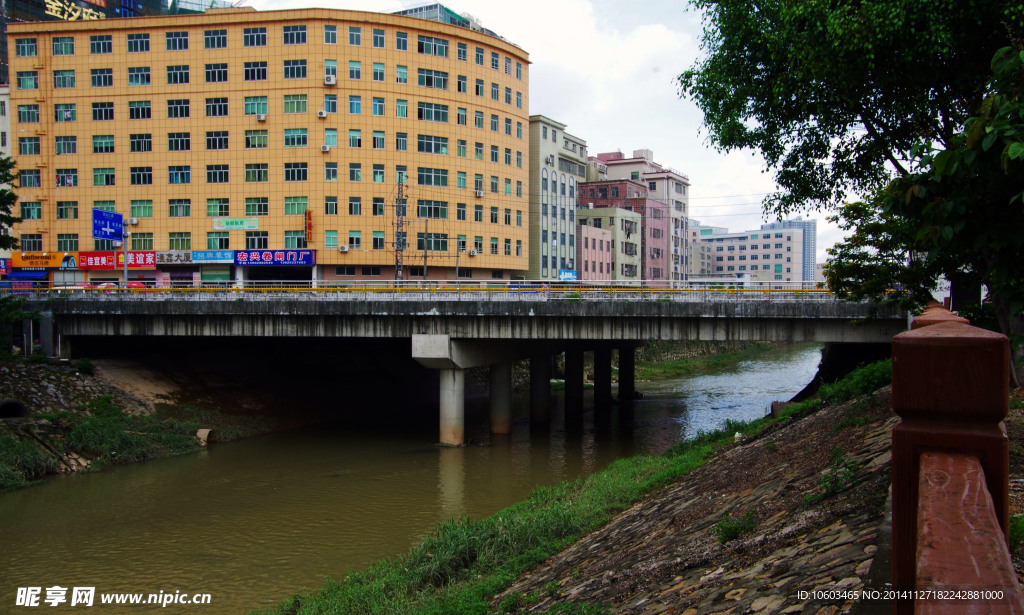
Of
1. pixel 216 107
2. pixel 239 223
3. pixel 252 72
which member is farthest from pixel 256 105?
pixel 239 223

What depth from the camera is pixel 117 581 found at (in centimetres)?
1631

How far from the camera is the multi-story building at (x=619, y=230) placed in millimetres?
82000

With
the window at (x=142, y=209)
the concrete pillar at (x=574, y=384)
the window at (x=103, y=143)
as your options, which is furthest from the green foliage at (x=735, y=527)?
the window at (x=103, y=143)

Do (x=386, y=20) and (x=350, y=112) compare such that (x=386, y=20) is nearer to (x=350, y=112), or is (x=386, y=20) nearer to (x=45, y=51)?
(x=350, y=112)

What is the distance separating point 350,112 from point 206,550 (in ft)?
128

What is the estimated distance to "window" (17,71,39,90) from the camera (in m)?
53.3

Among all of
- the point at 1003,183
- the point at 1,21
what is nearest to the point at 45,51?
the point at 1,21

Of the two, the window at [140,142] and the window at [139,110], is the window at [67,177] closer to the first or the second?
the window at [140,142]

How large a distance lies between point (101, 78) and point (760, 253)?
453 feet

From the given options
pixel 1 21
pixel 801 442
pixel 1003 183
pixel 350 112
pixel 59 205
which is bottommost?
pixel 801 442

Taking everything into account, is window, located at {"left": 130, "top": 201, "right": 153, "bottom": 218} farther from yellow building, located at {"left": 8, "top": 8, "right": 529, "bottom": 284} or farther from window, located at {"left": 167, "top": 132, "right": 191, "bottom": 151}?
window, located at {"left": 167, "top": 132, "right": 191, "bottom": 151}

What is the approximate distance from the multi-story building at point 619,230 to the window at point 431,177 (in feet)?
99.3

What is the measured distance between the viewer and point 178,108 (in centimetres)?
5172

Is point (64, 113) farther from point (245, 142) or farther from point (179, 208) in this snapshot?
point (245, 142)
